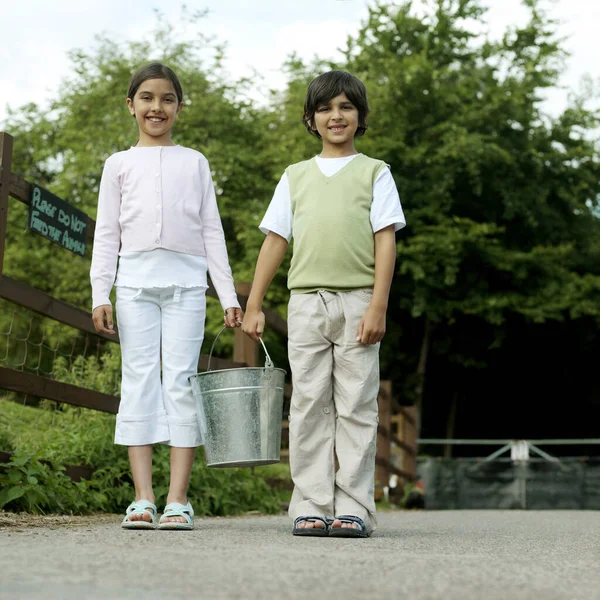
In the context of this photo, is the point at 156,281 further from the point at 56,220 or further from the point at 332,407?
the point at 56,220

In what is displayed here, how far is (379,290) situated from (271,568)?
1511 millimetres

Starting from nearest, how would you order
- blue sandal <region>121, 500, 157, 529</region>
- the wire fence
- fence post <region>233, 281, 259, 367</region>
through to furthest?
1. blue sandal <region>121, 500, 157, 529</region>
2. the wire fence
3. fence post <region>233, 281, 259, 367</region>

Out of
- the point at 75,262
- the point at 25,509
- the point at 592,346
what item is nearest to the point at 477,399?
the point at 592,346

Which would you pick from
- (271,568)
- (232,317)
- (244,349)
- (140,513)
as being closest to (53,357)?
(244,349)

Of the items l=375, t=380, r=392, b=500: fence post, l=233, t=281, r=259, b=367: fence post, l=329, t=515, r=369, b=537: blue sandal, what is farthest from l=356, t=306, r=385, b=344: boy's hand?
l=375, t=380, r=392, b=500: fence post

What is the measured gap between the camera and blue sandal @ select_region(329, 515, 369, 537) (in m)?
3.50

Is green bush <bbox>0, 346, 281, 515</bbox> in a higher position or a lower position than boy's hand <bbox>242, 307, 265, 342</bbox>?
lower

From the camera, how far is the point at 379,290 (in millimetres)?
3625

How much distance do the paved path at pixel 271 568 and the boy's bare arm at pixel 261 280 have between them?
781 millimetres

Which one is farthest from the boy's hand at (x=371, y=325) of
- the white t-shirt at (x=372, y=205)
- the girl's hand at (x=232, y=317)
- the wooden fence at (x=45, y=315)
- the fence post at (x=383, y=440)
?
the fence post at (x=383, y=440)

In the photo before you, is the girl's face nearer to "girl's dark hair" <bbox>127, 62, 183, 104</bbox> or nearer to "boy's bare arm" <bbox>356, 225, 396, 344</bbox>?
"girl's dark hair" <bbox>127, 62, 183, 104</bbox>

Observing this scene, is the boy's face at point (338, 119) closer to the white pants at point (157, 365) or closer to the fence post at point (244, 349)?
the white pants at point (157, 365)

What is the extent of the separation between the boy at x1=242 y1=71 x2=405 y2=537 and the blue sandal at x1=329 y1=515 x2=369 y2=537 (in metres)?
0.01

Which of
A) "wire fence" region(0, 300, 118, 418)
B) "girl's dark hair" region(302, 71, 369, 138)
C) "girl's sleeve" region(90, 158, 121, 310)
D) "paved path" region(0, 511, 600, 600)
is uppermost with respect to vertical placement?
"girl's dark hair" region(302, 71, 369, 138)
